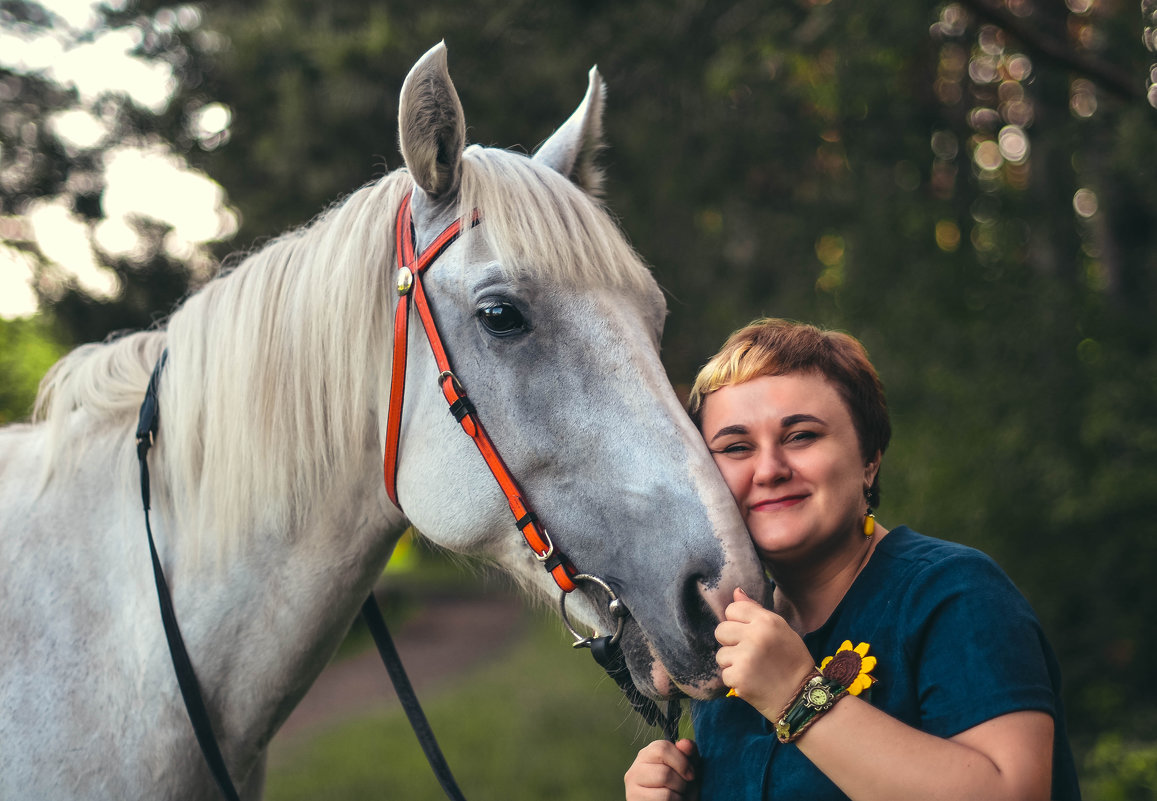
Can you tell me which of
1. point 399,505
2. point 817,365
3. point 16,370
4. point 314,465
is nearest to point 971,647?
point 817,365

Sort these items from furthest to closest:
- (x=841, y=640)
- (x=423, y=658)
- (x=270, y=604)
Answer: (x=423, y=658), (x=270, y=604), (x=841, y=640)

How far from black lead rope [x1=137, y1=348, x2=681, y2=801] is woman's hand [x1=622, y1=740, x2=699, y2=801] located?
104mm

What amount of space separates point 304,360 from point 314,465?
26 centimetres

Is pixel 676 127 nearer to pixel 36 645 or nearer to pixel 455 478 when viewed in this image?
pixel 455 478

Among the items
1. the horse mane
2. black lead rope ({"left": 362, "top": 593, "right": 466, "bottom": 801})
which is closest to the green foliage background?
the horse mane

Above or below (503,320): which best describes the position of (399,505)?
below

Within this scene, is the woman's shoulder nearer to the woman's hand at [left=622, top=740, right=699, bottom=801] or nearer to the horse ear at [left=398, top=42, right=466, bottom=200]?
the woman's hand at [left=622, top=740, right=699, bottom=801]

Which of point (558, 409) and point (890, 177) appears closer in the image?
point (558, 409)

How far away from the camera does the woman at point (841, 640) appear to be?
4.04ft

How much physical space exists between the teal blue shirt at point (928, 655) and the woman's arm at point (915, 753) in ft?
0.10

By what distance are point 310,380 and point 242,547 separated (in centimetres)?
43

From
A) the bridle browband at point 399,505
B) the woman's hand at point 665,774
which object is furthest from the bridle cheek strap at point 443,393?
the woman's hand at point 665,774

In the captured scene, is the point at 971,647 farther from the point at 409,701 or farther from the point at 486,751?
the point at 486,751

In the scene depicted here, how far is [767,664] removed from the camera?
1.32 metres
